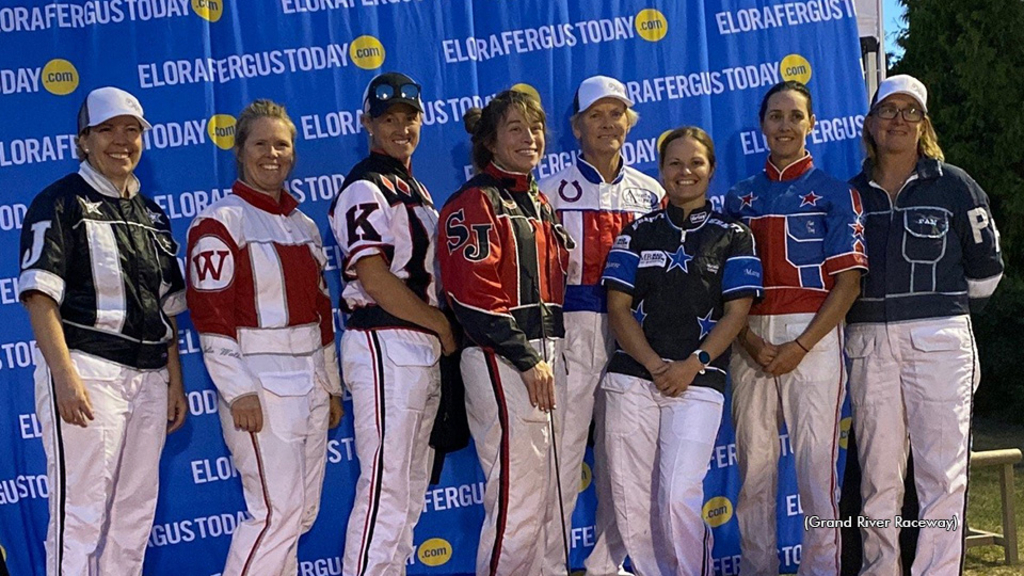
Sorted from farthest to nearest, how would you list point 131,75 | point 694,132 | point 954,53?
1. point 954,53
2. point 131,75
3. point 694,132

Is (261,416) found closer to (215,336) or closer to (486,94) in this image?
(215,336)

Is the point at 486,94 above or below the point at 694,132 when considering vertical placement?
above

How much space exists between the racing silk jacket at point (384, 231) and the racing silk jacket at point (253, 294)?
179 mm

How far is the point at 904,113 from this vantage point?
13.6 feet

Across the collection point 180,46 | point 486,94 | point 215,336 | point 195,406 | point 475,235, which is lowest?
point 195,406

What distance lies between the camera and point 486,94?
4.77 m

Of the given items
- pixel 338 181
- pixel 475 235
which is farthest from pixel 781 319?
Result: pixel 338 181

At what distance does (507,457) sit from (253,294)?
1.12 m

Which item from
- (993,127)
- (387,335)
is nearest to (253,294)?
(387,335)

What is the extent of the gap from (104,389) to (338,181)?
62.2 inches

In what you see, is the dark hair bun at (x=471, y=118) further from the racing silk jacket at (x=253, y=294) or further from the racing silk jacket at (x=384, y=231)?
the racing silk jacket at (x=253, y=294)

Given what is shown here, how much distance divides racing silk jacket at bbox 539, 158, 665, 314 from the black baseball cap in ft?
2.44

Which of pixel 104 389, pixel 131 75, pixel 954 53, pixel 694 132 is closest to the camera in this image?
pixel 104 389

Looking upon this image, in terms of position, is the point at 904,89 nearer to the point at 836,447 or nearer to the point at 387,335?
the point at 836,447
